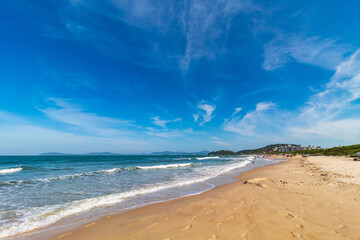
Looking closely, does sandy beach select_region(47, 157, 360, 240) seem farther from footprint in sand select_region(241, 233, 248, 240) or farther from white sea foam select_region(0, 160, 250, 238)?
white sea foam select_region(0, 160, 250, 238)

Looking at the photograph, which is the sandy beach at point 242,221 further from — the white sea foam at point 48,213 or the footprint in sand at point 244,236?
the white sea foam at point 48,213

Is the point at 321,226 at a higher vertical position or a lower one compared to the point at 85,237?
higher

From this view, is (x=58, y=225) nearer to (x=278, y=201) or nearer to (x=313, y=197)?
(x=278, y=201)

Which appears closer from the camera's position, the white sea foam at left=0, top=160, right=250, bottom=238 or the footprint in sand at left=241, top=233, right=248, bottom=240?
the footprint in sand at left=241, top=233, right=248, bottom=240

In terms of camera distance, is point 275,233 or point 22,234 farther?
point 22,234

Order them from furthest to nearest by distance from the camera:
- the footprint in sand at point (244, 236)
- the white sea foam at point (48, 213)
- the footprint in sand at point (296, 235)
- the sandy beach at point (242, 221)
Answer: the white sea foam at point (48, 213)
the sandy beach at point (242, 221)
the footprint in sand at point (244, 236)
the footprint in sand at point (296, 235)

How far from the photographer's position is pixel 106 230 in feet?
17.5

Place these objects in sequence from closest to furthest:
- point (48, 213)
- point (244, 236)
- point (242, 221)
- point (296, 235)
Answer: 1. point (296, 235)
2. point (244, 236)
3. point (242, 221)
4. point (48, 213)

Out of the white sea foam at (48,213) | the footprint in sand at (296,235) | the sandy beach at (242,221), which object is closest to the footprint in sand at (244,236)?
the sandy beach at (242,221)

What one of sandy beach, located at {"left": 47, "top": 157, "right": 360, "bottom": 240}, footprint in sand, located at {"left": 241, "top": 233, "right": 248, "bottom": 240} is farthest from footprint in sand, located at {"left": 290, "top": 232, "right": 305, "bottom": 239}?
footprint in sand, located at {"left": 241, "top": 233, "right": 248, "bottom": 240}

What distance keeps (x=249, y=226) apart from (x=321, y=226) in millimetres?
1929

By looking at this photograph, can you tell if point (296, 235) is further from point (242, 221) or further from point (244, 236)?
point (242, 221)

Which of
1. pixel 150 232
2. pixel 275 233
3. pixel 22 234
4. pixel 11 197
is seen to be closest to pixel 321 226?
pixel 275 233

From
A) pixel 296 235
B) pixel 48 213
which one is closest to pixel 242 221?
pixel 296 235
